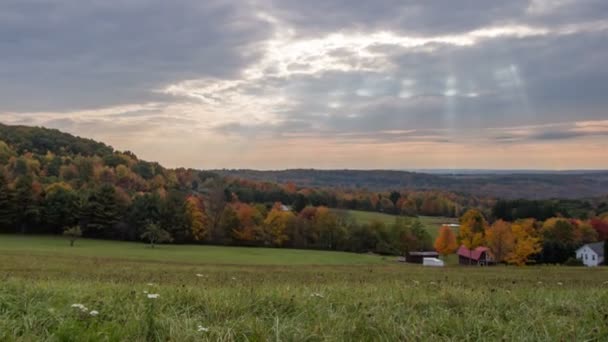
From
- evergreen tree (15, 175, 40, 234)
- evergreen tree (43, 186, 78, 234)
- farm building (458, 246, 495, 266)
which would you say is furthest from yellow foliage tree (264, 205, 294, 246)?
evergreen tree (15, 175, 40, 234)

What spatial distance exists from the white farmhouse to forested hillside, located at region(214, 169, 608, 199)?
149ft

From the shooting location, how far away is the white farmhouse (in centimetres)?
6109

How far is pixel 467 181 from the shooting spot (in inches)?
6102

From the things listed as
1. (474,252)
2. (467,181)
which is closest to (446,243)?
(474,252)

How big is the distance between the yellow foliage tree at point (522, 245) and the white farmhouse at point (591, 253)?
639 centimetres

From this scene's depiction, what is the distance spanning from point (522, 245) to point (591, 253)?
1146 centimetres

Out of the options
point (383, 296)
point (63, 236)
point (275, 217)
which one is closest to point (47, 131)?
point (63, 236)

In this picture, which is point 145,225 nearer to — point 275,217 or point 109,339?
point 275,217

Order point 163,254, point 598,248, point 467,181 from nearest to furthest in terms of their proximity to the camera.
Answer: point 163,254 → point 598,248 → point 467,181

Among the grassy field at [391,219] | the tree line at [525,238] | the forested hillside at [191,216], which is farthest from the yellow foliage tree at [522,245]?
the grassy field at [391,219]

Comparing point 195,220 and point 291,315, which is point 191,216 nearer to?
point 195,220

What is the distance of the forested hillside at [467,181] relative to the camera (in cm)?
12494

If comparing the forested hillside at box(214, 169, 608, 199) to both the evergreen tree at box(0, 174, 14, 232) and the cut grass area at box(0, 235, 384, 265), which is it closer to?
the evergreen tree at box(0, 174, 14, 232)

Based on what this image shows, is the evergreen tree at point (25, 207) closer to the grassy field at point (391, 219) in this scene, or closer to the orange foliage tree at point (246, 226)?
the orange foliage tree at point (246, 226)
